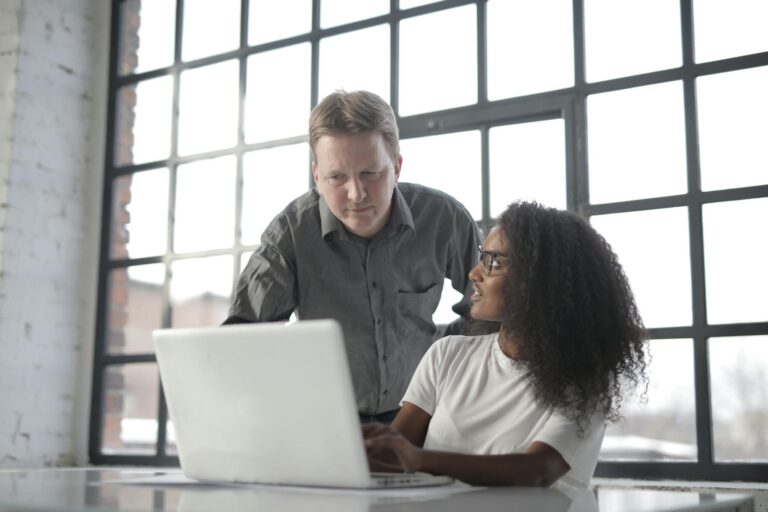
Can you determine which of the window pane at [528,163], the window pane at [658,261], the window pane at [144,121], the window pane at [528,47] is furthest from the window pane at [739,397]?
the window pane at [144,121]

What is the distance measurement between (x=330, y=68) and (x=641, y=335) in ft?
6.48

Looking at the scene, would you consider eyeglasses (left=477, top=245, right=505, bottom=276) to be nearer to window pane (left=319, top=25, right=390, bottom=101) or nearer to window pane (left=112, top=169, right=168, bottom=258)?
window pane (left=319, top=25, right=390, bottom=101)

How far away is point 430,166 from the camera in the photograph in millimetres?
2945

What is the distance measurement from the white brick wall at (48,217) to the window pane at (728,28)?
7.81 feet

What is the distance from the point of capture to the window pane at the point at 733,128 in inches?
94.9

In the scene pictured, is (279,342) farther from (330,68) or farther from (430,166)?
(330,68)

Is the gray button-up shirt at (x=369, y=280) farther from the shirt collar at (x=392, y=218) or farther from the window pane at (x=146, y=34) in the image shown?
the window pane at (x=146, y=34)

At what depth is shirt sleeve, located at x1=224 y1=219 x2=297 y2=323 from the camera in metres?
2.02

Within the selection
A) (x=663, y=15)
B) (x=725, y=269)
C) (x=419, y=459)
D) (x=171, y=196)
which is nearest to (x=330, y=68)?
(x=171, y=196)

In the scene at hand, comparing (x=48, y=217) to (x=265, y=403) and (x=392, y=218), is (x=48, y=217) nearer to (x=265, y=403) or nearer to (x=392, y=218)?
(x=392, y=218)

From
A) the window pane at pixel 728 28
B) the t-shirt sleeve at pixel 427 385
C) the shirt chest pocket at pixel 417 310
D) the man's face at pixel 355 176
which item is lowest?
the t-shirt sleeve at pixel 427 385

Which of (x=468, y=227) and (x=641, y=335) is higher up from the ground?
(x=468, y=227)

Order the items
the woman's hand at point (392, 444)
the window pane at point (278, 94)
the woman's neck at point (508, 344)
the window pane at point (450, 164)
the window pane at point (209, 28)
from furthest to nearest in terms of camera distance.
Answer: the window pane at point (209, 28), the window pane at point (278, 94), the window pane at point (450, 164), the woman's neck at point (508, 344), the woman's hand at point (392, 444)

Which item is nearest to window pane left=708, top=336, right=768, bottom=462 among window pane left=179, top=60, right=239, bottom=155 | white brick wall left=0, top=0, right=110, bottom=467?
window pane left=179, top=60, right=239, bottom=155
